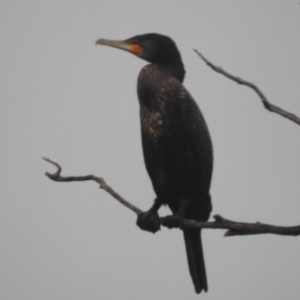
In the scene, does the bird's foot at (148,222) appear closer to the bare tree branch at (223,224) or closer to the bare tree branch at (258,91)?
the bare tree branch at (223,224)

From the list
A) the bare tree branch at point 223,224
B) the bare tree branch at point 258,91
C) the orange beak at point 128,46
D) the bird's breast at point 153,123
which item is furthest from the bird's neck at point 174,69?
the bare tree branch at point 258,91

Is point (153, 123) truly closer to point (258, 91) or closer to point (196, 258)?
point (196, 258)

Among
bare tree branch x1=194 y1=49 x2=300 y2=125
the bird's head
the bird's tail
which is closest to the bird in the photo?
the bird's tail

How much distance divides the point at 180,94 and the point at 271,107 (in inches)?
68.4

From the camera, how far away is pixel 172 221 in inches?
209

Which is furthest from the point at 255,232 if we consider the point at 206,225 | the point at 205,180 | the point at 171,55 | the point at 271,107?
the point at 171,55

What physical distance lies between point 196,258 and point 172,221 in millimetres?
493

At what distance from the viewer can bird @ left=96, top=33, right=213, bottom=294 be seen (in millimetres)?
5461

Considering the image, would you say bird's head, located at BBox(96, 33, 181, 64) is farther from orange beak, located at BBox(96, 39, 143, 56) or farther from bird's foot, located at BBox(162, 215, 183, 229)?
bird's foot, located at BBox(162, 215, 183, 229)

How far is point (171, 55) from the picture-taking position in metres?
5.88

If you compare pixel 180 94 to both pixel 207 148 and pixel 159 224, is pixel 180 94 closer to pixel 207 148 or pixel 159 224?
pixel 207 148

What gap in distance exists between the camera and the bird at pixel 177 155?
215 inches

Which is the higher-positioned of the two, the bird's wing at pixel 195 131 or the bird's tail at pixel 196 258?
the bird's wing at pixel 195 131

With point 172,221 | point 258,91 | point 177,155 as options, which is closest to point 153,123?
point 177,155
